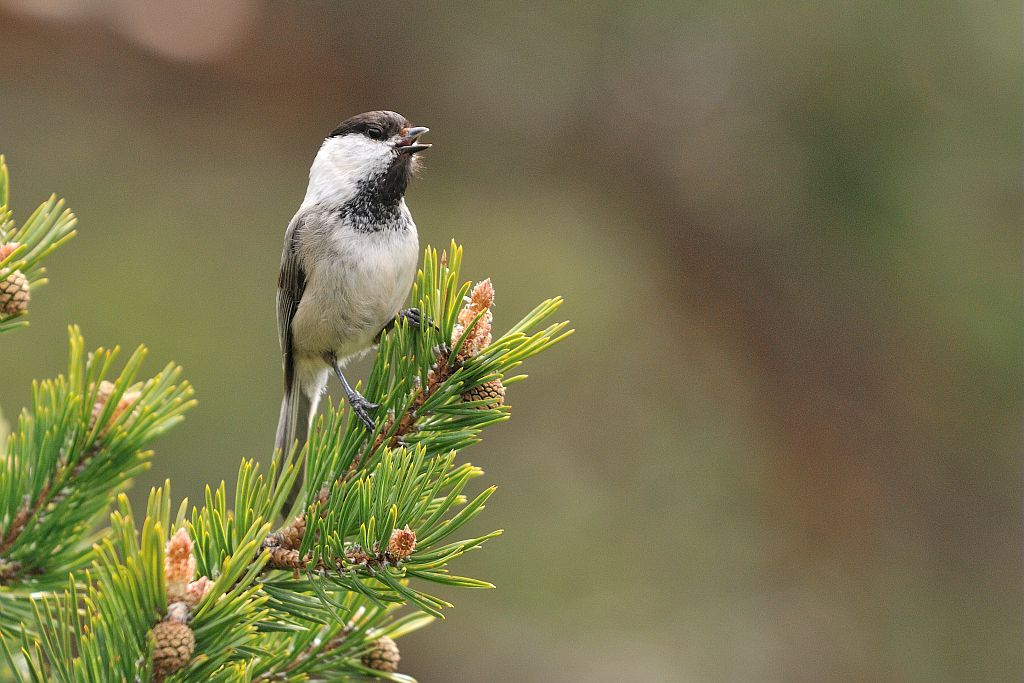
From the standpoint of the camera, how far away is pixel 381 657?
2.37ft

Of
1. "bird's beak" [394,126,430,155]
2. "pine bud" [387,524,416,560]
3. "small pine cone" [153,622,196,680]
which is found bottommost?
"small pine cone" [153,622,196,680]

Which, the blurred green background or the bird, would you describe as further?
the blurred green background

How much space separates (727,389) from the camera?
9.27 ft

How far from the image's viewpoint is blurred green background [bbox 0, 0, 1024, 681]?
2131mm

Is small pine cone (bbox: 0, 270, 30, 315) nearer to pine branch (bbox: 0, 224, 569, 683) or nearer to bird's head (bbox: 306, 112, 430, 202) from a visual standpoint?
pine branch (bbox: 0, 224, 569, 683)

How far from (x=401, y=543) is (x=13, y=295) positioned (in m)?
0.33

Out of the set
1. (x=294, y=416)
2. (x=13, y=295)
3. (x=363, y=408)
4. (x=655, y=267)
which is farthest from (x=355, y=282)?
(x=655, y=267)

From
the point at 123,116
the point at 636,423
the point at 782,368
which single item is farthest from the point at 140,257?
the point at 782,368

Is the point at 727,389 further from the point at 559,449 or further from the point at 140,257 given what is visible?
the point at 140,257

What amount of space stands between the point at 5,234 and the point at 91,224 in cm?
228

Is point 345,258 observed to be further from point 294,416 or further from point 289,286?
point 294,416

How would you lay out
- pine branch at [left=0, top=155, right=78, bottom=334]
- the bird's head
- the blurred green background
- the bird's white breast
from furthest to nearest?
the blurred green background, the bird's head, the bird's white breast, pine branch at [left=0, top=155, right=78, bottom=334]

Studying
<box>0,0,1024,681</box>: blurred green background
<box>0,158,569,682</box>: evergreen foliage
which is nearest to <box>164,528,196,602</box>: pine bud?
<box>0,158,569,682</box>: evergreen foliage

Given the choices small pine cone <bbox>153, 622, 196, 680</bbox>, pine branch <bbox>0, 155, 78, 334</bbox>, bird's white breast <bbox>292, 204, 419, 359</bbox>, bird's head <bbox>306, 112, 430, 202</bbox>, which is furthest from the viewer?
bird's head <bbox>306, 112, 430, 202</bbox>
